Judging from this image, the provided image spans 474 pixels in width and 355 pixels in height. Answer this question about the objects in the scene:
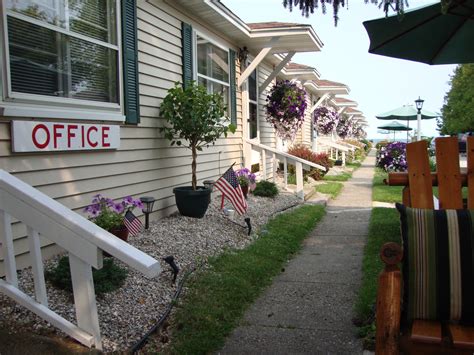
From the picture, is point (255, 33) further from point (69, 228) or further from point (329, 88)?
point (329, 88)

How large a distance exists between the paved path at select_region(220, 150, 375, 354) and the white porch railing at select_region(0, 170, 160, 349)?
930 millimetres

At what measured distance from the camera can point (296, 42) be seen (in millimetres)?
9688

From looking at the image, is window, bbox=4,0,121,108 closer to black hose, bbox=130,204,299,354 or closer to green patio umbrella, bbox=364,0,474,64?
black hose, bbox=130,204,299,354

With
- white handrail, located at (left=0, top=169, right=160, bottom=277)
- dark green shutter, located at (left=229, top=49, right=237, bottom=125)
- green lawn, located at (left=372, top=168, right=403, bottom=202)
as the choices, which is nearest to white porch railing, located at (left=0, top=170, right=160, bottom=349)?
white handrail, located at (left=0, top=169, right=160, bottom=277)

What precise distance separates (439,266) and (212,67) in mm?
6747

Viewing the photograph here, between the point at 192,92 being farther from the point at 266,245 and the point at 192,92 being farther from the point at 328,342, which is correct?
the point at 328,342

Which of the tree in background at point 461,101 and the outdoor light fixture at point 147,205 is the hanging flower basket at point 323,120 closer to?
the outdoor light fixture at point 147,205

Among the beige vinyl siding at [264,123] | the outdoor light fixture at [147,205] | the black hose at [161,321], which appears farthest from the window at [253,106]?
the black hose at [161,321]

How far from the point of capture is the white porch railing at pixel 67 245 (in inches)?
92.9

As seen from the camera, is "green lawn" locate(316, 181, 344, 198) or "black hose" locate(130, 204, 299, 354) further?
"green lawn" locate(316, 181, 344, 198)

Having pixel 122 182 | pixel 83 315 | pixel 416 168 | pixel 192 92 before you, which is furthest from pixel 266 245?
pixel 83 315

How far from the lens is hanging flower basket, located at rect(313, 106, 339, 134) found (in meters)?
19.8

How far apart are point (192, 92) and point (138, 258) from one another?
4101 millimetres

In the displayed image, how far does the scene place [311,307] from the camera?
147 inches
